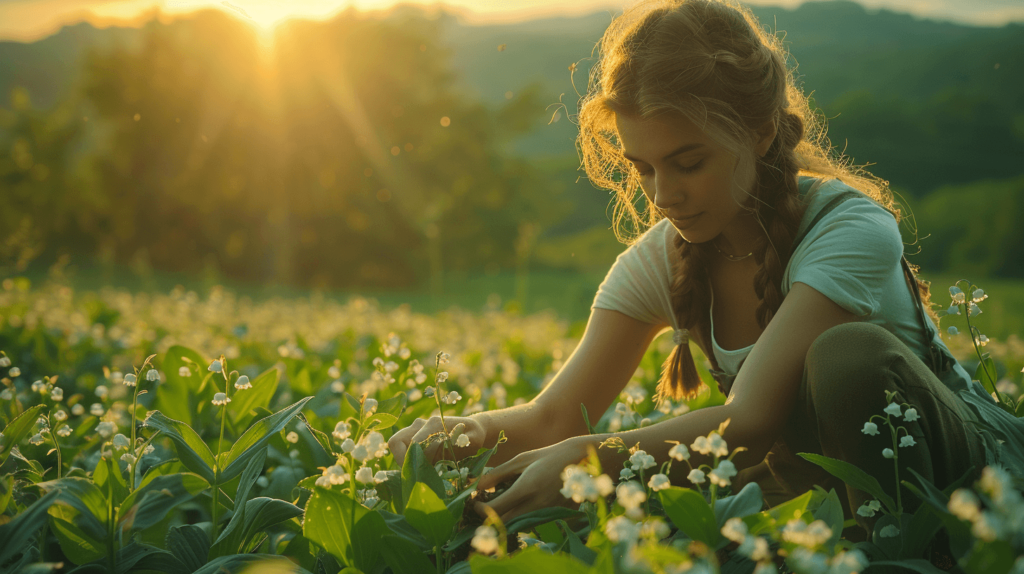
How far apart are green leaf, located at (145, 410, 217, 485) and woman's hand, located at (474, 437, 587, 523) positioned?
575mm

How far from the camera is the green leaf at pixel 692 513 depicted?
107 centimetres

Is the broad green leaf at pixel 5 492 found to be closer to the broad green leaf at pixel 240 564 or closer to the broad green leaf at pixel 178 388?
the broad green leaf at pixel 240 564

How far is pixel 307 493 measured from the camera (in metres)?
1.71

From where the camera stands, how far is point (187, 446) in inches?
54.2

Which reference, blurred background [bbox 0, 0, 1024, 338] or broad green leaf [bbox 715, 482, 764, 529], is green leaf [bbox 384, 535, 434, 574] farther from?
blurred background [bbox 0, 0, 1024, 338]

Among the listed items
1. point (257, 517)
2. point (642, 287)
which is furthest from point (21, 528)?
point (642, 287)

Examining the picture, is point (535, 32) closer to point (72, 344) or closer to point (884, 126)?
point (884, 126)

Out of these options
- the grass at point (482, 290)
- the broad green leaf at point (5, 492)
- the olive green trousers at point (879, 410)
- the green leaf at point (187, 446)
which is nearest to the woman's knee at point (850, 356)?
the olive green trousers at point (879, 410)

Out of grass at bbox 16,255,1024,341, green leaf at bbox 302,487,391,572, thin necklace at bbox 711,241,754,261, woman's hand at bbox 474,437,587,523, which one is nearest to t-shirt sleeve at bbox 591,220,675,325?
thin necklace at bbox 711,241,754,261

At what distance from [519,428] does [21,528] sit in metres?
1.23

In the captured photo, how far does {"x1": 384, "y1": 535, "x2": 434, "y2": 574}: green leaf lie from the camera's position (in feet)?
4.03

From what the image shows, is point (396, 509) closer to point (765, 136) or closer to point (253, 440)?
point (253, 440)

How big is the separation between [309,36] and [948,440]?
22.6m

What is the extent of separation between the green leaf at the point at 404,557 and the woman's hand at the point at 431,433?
32cm
